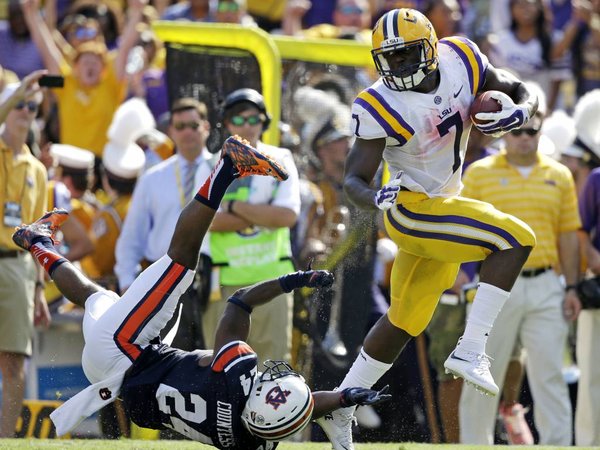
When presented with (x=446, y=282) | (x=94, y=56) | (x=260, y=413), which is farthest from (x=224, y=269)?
(x=94, y=56)

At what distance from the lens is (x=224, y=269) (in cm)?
827

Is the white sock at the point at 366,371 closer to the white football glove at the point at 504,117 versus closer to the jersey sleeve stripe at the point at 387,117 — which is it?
the jersey sleeve stripe at the point at 387,117

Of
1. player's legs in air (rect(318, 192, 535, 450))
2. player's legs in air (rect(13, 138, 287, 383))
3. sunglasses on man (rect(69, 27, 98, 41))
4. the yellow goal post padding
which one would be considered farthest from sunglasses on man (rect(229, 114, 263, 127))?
sunglasses on man (rect(69, 27, 98, 41))

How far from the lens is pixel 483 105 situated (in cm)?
648

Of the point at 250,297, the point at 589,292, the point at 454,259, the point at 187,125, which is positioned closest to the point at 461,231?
the point at 454,259

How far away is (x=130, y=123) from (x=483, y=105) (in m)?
3.83

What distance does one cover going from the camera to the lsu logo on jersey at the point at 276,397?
5938 mm

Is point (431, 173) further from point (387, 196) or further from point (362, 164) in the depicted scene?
point (387, 196)

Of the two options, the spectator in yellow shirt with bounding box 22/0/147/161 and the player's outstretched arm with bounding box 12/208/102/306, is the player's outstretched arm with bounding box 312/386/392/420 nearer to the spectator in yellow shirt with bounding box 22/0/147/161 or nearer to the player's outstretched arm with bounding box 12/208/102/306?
the player's outstretched arm with bounding box 12/208/102/306

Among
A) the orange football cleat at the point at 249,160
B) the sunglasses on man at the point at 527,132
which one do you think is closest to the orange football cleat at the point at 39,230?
the orange football cleat at the point at 249,160

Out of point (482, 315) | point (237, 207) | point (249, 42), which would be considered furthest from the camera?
point (249, 42)

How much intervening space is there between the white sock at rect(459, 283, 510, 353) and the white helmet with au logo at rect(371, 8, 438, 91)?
1045 mm

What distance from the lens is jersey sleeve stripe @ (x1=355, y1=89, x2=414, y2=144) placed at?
6426 millimetres

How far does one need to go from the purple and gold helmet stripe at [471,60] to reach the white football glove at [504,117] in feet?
0.89
